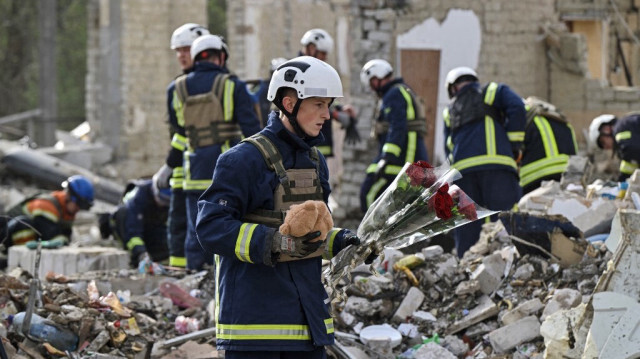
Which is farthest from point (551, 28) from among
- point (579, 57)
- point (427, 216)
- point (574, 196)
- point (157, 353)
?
point (427, 216)

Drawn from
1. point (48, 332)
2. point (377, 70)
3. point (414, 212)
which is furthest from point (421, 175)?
point (377, 70)

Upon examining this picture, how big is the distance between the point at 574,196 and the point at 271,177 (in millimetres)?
4247

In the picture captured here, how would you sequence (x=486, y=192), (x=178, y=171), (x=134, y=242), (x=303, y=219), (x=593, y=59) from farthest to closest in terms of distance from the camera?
(x=593, y=59)
(x=134, y=242)
(x=178, y=171)
(x=486, y=192)
(x=303, y=219)

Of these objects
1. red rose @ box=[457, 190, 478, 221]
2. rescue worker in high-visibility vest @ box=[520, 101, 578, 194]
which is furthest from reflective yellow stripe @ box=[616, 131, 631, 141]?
red rose @ box=[457, 190, 478, 221]

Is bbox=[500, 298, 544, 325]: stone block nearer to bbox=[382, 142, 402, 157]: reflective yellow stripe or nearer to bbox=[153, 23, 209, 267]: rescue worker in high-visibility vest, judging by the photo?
bbox=[153, 23, 209, 267]: rescue worker in high-visibility vest

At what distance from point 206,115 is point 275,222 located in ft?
13.5

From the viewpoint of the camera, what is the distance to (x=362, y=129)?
13906mm

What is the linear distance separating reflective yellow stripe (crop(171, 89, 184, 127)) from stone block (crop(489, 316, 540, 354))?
10.9 feet

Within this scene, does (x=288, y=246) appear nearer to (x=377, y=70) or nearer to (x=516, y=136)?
(x=516, y=136)

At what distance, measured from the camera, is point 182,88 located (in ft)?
29.9

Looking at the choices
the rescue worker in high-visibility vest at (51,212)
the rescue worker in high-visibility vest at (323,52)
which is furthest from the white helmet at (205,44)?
the rescue worker in high-visibility vest at (51,212)

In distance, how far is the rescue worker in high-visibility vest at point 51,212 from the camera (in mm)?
10531

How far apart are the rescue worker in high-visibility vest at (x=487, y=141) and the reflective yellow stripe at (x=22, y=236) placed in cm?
368

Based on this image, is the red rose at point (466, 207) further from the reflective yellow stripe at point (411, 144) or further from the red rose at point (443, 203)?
the reflective yellow stripe at point (411, 144)
